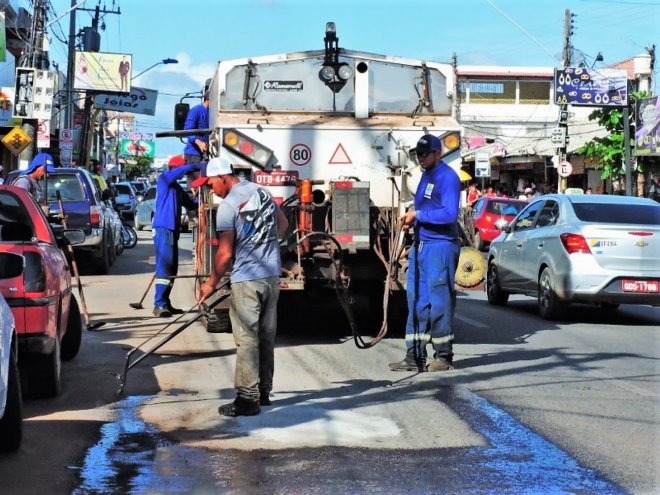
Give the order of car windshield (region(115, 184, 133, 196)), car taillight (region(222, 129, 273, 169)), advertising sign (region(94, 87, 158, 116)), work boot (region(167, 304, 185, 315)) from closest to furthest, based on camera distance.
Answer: car taillight (region(222, 129, 273, 169)) → work boot (region(167, 304, 185, 315)) → car windshield (region(115, 184, 133, 196)) → advertising sign (region(94, 87, 158, 116))

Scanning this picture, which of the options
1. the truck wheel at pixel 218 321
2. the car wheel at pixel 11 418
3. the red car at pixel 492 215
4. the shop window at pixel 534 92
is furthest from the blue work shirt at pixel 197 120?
the shop window at pixel 534 92

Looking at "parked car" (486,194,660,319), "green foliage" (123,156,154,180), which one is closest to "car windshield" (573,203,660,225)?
"parked car" (486,194,660,319)

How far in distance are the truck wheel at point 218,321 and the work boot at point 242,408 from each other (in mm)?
3534

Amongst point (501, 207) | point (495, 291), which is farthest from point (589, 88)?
point (495, 291)

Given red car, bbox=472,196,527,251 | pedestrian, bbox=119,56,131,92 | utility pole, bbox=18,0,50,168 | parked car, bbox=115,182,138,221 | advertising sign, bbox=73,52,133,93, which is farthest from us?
pedestrian, bbox=119,56,131,92

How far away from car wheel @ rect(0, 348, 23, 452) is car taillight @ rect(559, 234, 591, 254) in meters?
7.90

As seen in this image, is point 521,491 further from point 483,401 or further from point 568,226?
point 568,226

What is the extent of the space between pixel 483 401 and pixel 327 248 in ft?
8.75

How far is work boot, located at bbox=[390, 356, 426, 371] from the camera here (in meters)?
8.35

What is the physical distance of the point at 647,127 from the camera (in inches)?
1200

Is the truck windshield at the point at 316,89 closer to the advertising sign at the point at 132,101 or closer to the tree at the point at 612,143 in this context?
the tree at the point at 612,143

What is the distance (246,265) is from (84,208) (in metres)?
11.8

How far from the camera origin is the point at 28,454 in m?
5.57

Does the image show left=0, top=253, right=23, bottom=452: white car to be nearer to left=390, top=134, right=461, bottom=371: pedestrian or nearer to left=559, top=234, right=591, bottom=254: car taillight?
left=390, top=134, right=461, bottom=371: pedestrian
